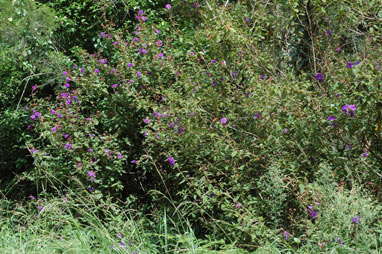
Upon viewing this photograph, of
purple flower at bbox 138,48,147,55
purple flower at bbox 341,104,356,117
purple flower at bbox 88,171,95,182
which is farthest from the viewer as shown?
purple flower at bbox 138,48,147,55

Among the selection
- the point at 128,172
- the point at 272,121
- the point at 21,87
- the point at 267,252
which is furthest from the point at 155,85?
the point at 267,252

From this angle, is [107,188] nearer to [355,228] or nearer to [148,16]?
[148,16]

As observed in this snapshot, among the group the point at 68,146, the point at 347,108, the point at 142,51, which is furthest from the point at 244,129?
the point at 68,146

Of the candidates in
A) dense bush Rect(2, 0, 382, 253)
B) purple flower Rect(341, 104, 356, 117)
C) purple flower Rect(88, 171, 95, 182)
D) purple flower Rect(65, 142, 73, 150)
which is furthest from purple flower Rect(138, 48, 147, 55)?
purple flower Rect(341, 104, 356, 117)

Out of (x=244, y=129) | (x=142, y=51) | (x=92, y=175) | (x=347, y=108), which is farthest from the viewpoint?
→ (x=142, y=51)

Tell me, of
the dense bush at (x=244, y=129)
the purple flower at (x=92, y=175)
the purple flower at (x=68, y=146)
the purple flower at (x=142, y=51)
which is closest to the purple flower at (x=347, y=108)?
the dense bush at (x=244, y=129)

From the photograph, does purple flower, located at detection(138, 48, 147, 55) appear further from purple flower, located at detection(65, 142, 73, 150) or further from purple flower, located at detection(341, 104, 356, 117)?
purple flower, located at detection(341, 104, 356, 117)

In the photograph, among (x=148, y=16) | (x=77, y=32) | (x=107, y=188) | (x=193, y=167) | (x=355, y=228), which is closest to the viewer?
(x=355, y=228)

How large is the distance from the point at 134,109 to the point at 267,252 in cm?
207

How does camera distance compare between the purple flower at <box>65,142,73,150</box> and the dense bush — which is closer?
the dense bush

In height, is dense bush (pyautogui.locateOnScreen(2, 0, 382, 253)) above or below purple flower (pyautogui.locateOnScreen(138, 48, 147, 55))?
below

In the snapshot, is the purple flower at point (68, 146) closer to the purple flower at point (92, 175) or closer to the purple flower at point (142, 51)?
the purple flower at point (92, 175)

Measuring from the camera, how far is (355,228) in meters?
3.02

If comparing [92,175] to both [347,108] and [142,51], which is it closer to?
[142,51]
